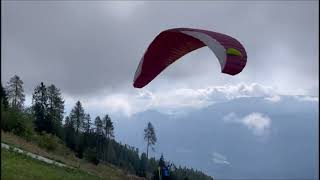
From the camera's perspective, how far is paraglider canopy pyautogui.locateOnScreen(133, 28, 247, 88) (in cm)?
1548

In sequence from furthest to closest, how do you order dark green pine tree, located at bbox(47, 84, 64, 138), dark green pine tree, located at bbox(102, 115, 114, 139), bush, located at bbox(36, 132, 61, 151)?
dark green pine tree, located at bbox(102, 115, 114, 139) < dark green pine tree, located at bbox(47, 84, 64, 138) < bush, located at bbox(36, 132, 61, 151)

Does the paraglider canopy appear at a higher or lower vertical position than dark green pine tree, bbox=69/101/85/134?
lower

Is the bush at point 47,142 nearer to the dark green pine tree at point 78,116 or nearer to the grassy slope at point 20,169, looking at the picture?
the grassy slope at point 20,169

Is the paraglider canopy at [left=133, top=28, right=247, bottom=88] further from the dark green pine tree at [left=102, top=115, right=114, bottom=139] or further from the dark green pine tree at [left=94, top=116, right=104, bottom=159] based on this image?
the dark green pine tree at [left=102, top=115, right=114, bottom=139]

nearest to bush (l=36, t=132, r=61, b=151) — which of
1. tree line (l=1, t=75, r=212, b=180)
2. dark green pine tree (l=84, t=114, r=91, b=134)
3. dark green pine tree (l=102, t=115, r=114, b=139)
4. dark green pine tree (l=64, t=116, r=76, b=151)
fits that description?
tree line (l=1, t=75, r=212, b=180)

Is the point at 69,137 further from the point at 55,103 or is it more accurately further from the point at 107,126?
the point at 107,126

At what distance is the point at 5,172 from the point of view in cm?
1852

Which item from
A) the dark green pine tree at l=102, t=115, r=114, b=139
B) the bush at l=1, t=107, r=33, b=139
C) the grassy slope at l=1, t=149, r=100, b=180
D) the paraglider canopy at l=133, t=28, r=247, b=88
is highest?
the dark green pine tree at l=102, t=115, r=114, b=139

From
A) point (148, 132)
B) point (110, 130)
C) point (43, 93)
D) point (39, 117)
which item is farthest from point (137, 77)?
point (148, 132)

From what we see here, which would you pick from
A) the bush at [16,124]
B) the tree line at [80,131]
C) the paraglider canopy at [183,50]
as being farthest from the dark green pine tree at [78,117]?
the paraglider canopy at [183,50]

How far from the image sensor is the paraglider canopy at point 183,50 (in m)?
15.5

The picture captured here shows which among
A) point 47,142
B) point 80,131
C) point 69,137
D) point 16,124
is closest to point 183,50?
point 47,142

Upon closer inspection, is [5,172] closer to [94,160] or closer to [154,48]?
[154,48]

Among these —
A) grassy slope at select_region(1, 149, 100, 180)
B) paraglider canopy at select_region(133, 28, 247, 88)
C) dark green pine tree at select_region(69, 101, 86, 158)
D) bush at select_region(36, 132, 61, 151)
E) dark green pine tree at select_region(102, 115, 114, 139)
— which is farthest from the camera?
dark green pine tree at select_region(102, 115, 114, 139)
